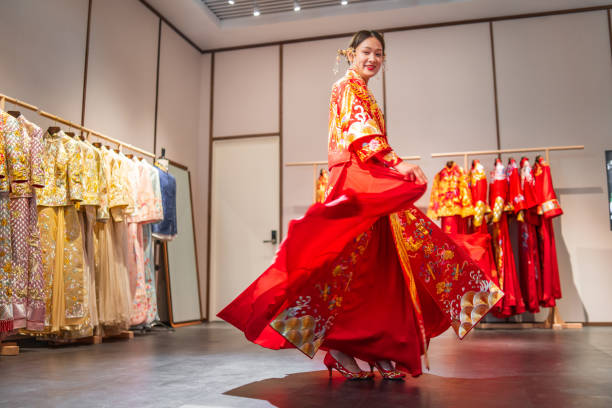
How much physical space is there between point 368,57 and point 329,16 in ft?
11.8

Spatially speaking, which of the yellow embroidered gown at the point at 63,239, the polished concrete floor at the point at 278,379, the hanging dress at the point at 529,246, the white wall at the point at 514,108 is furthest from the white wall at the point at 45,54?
the hanging dress at the point at 529,246

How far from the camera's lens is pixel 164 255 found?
17.0 feet

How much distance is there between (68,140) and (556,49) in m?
4.70

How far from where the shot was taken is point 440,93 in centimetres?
558

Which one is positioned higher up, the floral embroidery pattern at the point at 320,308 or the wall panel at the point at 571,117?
the wall panel at the point at 571,117

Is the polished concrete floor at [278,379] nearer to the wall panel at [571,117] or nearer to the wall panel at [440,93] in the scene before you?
the wall panel at [571,117]

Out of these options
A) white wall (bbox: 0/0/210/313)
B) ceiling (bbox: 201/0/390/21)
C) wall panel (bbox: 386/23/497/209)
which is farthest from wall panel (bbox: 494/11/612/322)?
white wall (bbox: 0/0/210/313)

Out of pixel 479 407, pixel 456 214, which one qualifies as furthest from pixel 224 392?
pixel 456 214

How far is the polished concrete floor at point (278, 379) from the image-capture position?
1.69 m

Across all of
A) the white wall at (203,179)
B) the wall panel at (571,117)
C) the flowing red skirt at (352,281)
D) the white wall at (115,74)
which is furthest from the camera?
Answer: the white wall at (203,179)

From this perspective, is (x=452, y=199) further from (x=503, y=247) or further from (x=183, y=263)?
(x=183, y=263)

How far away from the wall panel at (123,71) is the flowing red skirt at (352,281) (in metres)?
3.09

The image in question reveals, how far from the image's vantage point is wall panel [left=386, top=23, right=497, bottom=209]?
5.46 metres

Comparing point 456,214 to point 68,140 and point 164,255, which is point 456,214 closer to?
point 164,255
